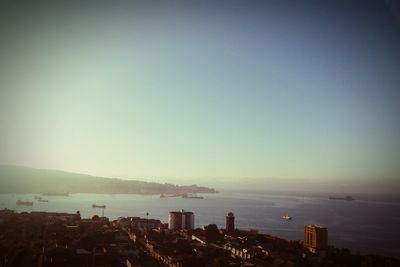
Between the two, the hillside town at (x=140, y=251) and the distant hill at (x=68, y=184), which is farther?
the distant hill at (x=68, y=184)

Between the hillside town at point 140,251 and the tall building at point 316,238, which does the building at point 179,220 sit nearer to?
the hillside town at point 140,251

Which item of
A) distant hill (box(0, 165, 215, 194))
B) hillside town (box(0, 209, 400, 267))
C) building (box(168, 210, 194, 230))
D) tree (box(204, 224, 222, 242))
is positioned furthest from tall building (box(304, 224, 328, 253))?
distant hill (box(0, 165, 215, 194))

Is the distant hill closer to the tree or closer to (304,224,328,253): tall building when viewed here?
the tree

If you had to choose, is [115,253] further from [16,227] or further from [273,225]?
[273,225]

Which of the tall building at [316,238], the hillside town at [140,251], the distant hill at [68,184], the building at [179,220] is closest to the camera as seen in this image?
the hillside town at [140,251]

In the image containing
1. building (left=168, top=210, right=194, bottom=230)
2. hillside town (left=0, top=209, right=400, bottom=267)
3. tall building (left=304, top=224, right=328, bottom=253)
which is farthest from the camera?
building (left=168, top=210, right=194, bottom=230)

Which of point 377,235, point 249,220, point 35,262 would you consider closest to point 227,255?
point 35,262

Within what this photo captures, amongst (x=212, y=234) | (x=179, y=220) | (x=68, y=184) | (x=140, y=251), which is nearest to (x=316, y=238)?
(x=212, y=234)

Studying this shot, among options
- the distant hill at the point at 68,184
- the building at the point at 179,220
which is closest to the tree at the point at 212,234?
the building at the point at 179,220
